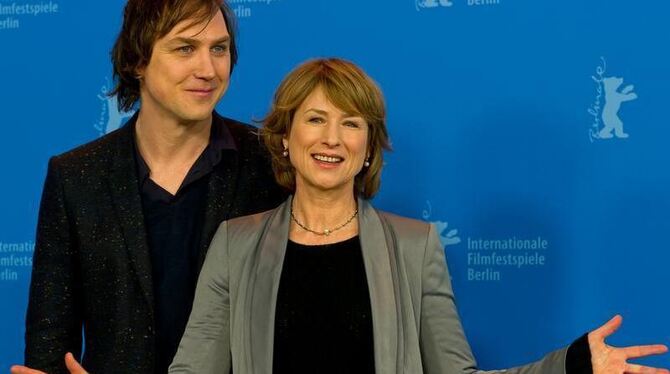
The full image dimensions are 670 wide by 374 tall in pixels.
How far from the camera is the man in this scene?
2.08 m

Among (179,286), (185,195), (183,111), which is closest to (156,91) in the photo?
(183,111)

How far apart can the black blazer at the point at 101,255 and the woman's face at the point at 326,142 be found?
10.4 inches

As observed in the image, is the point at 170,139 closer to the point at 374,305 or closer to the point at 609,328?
the point at 374,305

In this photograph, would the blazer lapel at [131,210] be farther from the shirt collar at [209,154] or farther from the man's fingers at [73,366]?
the man's fingers at [73,366]

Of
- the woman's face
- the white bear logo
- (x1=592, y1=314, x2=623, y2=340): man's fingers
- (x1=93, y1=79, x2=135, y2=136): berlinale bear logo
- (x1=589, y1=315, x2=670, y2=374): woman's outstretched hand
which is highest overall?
(x1=93, y1=79, x2=135, y2=136): berlinale bear logo

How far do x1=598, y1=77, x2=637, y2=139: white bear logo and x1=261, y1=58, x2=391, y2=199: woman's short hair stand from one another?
0.75 m

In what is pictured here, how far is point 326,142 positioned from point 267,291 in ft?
0.95

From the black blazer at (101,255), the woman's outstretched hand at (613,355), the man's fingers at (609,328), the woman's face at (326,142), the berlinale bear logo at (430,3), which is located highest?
the berlinale bear logo at (430,3)

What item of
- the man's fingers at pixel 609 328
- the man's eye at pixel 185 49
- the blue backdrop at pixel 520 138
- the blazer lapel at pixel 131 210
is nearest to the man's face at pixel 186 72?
the man's eye at pixel 185 49

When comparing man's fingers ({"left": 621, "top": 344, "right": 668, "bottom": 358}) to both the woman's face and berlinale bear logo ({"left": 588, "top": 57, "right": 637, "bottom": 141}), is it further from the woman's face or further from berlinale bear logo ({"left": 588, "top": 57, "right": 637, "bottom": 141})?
berlinale bear logo ({"left": 588, "top": 57, "right": 637, "bottom": 141})

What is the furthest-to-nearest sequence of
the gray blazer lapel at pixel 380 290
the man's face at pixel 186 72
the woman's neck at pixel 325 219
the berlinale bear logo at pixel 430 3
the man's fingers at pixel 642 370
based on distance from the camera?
the berlinale bear logo at pixel 430 3 < the man's face at pixel 186 72 < the woman's neck at pixel 325 219 < the gray blazer lapel at pixel 380 290 < the man's fingers at pixel 642 370

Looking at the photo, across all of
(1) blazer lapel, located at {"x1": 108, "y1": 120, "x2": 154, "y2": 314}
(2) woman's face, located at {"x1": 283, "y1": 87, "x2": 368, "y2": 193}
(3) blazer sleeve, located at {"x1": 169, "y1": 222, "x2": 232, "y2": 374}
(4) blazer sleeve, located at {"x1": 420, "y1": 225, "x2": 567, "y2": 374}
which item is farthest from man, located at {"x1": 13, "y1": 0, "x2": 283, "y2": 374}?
(4) blazer sleeve, located at {"x1": 420, "y1": 225, "x2": 567, "y2": 374}

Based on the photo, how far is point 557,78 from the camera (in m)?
2.55

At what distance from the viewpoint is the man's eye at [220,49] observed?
2.14m
